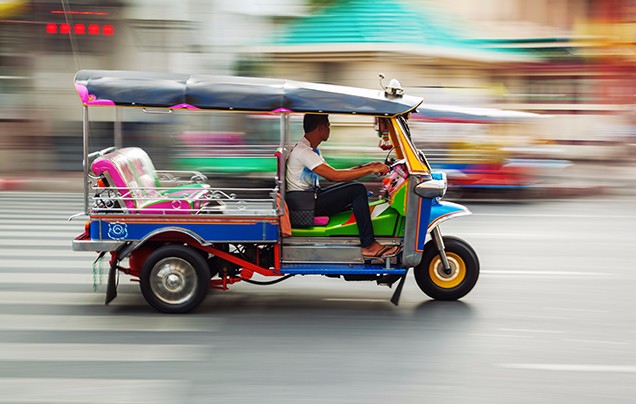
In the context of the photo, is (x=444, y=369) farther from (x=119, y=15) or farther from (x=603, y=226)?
(x=119, y=15)

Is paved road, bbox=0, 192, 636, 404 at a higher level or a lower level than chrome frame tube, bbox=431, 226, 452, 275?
lower

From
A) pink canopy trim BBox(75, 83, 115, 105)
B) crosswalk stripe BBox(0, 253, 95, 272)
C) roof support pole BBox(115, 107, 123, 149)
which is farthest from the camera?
crosswalk stripe BBox(0, 253, 95, 272)

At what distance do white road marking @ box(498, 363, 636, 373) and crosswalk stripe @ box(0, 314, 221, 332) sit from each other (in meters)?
2.43

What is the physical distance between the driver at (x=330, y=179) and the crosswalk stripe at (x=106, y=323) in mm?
1415

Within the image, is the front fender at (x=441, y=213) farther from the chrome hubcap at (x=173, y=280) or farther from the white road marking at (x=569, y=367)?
the chrome hubcap at (x=173, y=280)

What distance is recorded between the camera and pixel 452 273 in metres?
7.99

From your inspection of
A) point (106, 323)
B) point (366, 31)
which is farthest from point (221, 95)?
point (366, 31)

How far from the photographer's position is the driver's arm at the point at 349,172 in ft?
25.1

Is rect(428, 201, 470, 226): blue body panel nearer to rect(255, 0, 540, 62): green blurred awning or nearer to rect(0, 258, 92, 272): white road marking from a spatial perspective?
rect(0, 258, 92, 272): white road marking

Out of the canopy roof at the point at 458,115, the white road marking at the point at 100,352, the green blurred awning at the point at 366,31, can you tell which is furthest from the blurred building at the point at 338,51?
the white road marking at the point at 100,352

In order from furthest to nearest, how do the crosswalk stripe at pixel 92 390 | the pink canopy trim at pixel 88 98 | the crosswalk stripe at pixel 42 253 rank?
the crosswalk stripe at pixel 42 253 < the pink canopy trim at pixel 88 98 < the crosswalk stripe at pixel 92 390

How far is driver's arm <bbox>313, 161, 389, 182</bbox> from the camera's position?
7664 millimetres

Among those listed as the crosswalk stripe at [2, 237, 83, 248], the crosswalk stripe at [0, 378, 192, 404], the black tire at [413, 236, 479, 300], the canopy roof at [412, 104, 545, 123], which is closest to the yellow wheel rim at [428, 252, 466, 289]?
the black tire at [413, 236, 479, 300]

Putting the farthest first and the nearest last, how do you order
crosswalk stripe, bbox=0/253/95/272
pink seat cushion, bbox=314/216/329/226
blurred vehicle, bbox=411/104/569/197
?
blurred vehicle, bbox=411/104/569/197 → crosswalk stripe, bbox=0/253/95/272 → pink seat cushion, bbox=314/216/329/226
